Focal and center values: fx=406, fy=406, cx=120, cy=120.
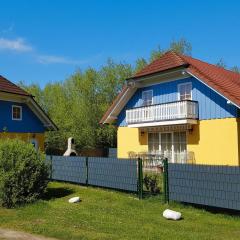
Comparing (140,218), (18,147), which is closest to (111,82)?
(18,147)

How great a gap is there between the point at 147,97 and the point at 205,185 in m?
14.1

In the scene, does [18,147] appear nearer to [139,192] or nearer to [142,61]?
[139,192]

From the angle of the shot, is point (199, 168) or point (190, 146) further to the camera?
point (190, 146)

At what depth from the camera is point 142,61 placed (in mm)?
39844

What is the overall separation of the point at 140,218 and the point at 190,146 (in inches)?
470

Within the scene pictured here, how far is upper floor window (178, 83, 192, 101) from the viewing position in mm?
22828

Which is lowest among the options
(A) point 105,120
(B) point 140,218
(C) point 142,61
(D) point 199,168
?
(B) point 140,218

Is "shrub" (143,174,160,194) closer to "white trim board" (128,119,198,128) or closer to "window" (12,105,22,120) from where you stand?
"white trim board" (128,119,198,128)

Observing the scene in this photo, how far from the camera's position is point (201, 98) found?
21.9m

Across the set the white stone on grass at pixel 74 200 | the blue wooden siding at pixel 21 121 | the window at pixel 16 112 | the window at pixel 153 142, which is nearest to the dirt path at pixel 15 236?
the white stone on grass at pixel 74 200

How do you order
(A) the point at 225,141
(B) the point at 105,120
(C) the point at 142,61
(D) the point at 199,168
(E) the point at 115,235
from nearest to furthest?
1. (E) the point at 115,235
2. (D) the point at 199,168
3. (A) the point at 225,141
4. (B) the point at 105,120
5. (C) the point at 142,61

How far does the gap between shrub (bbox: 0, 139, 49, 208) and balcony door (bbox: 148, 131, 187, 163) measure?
1063 cm

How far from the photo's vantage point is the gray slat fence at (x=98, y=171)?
14672 mm

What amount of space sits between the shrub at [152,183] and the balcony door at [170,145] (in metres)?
9.03
